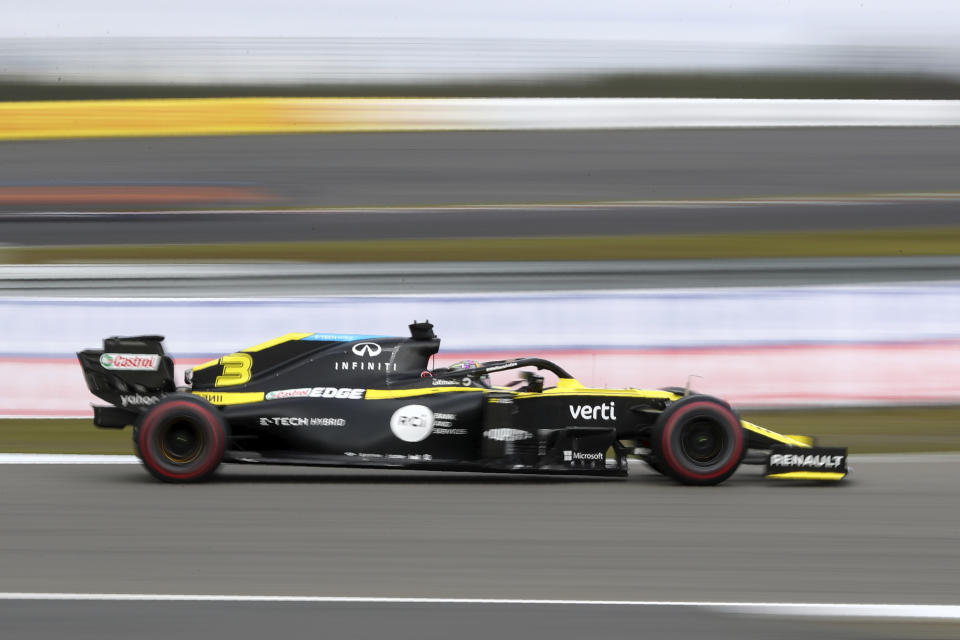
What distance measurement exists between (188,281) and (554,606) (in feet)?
27.0

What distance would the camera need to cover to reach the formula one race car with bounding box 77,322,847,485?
717 cm

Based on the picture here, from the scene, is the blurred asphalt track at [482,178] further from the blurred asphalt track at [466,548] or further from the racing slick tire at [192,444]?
the blurred asphalt track at [466,548]

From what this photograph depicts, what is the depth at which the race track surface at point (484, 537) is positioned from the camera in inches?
189

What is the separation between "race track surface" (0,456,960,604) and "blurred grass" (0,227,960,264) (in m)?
6.28

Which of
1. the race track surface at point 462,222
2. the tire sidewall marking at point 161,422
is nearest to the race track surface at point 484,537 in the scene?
the tire sidewall marking at point 161,422

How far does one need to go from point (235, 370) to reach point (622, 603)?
3798 millimetres

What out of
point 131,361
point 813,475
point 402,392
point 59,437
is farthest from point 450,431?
point 59,437

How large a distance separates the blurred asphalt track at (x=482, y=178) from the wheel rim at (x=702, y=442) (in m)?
7.54

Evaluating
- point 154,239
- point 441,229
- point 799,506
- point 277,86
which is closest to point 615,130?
point 441,229

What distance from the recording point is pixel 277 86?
62.1 feet

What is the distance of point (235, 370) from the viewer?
7.57 m

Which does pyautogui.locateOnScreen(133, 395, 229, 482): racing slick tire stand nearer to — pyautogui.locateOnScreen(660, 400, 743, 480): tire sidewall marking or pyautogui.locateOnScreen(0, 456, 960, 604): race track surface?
pyautogui.locateOnScreen(0, 456, 960, 604): race track surface

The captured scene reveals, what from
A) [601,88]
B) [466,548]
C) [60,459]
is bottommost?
[466,548]

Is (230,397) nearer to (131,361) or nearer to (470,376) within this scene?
(131,361)
